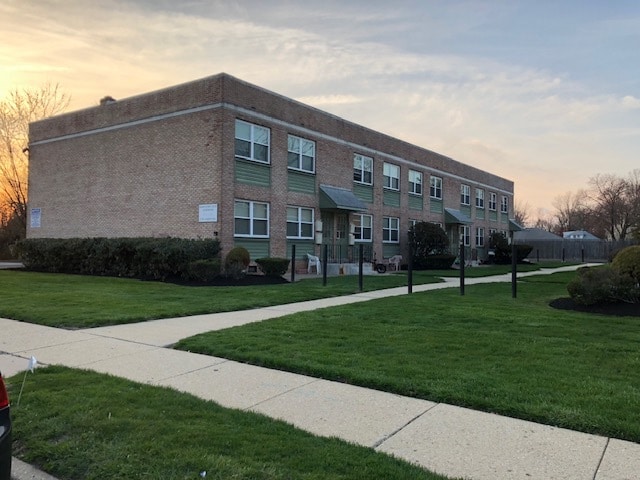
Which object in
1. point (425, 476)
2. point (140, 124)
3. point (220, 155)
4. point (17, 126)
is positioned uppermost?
point (17, 126)

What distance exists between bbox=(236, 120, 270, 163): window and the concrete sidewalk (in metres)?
13.5

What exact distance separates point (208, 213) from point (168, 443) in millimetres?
16002

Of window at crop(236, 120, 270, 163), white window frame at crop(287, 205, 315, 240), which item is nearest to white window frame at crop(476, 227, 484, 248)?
white window frame at crop(287, 205, 315, 240)

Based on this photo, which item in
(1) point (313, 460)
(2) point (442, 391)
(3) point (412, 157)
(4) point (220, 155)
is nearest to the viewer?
(1) point (313, 460)

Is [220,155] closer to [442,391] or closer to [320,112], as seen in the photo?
[320,112]

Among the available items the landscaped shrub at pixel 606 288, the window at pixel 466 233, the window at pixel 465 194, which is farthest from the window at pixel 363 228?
the landscaped shrub at pixel 606 288

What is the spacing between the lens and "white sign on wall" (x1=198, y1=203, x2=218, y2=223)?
18891 millimetres

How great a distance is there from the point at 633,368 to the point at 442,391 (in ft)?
8.31

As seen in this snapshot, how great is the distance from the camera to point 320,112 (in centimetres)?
2425

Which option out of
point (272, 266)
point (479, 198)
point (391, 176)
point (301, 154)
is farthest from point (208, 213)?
point (479, 198)

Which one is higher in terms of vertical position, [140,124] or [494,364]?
[140,124]

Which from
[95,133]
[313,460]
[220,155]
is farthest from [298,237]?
[313,460]

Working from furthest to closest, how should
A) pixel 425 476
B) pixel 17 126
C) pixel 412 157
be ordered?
pixel 17 126, pixel 412 157, pixel 425 476

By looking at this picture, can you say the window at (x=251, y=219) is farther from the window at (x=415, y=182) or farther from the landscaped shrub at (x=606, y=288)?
the window at (x=415, y=182)
